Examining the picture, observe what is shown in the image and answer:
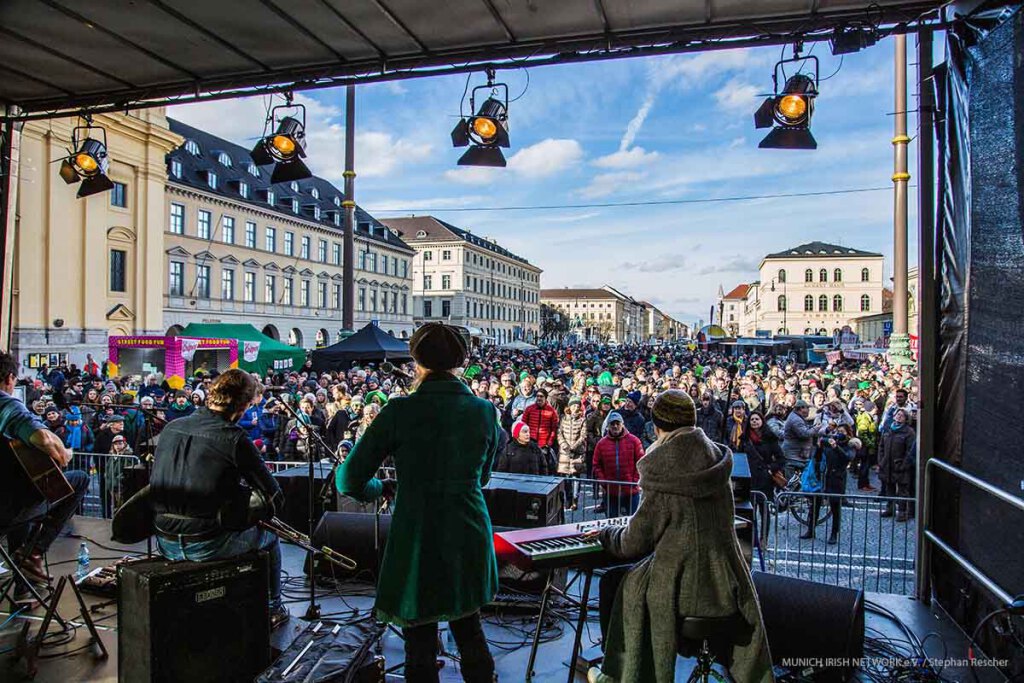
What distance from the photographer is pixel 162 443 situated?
322 cm

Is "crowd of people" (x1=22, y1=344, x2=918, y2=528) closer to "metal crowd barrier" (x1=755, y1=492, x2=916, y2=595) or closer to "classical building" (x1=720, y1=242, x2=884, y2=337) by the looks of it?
"metal crowd barrier" (x1=755, y1=492, x2=916, y2=595)

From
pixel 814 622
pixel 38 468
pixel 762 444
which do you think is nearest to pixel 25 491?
pixel 38 468

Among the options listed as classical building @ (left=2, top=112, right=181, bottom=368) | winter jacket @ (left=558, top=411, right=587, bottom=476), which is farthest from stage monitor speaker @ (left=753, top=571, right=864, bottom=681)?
classical building @ (left=2, top=112, right=181, bottom=368)

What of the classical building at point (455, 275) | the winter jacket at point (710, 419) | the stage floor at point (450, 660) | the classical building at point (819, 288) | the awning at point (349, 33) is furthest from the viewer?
the classical building at point (819, 288)

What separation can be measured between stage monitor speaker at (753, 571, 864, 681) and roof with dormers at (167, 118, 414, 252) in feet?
118

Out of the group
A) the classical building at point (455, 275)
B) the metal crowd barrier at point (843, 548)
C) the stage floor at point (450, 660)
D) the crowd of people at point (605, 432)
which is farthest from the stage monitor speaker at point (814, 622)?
the classical building at point (455, 275)

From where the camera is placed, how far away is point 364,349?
17203mm

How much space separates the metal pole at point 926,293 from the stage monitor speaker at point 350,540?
412cm

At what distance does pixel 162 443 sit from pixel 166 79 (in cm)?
436

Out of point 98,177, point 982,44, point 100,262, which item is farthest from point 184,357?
point 982,44

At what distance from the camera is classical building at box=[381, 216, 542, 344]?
77750 mm

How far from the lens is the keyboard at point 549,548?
311 centimetres

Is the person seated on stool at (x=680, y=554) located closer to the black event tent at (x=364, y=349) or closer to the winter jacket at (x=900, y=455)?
the winter jacket at (x=900, y=455)

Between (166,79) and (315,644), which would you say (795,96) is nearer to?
(315,644)
